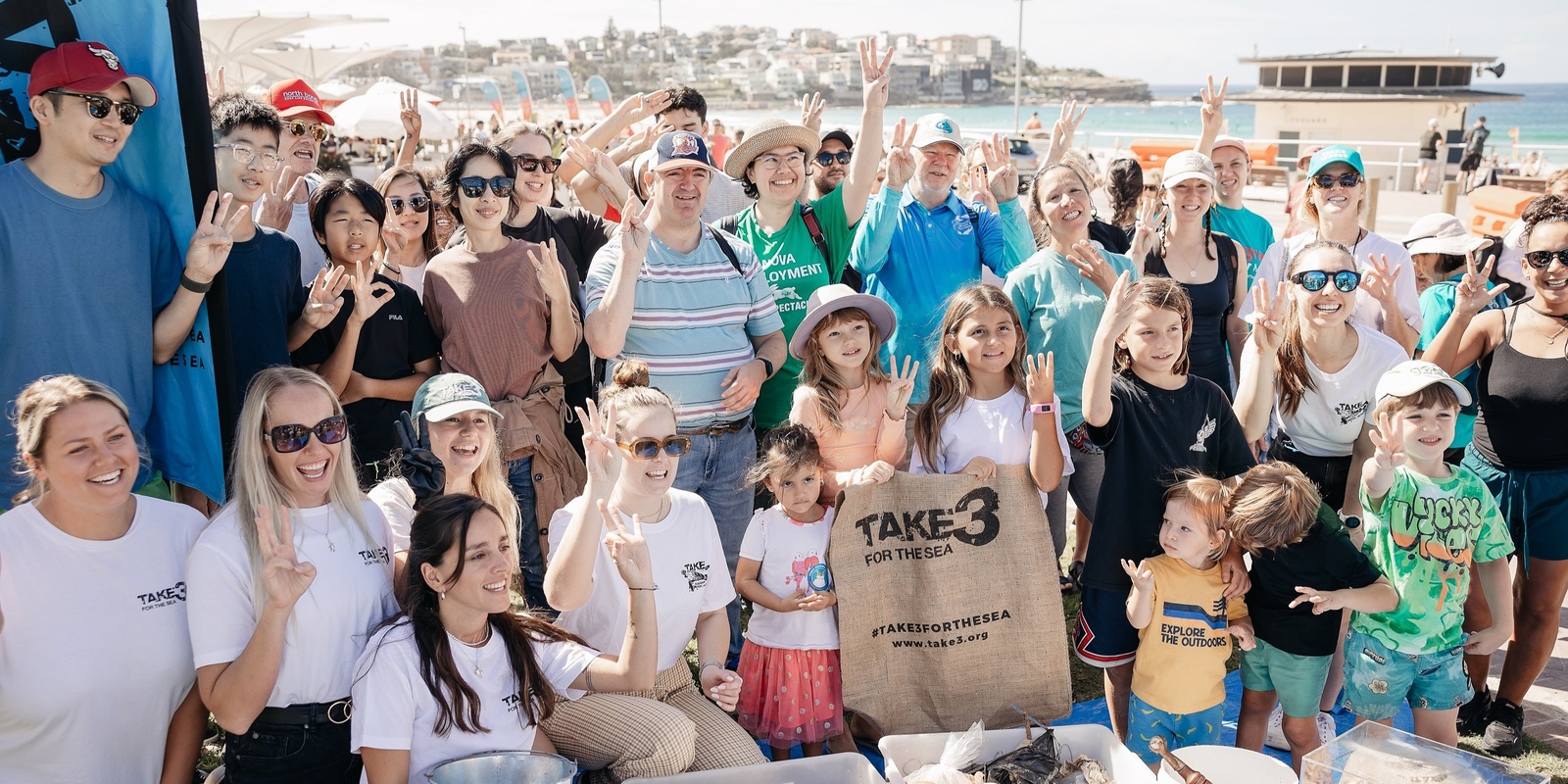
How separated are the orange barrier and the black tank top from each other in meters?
6.22

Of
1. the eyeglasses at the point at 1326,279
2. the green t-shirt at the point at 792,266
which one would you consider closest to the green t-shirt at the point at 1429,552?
the eyeglasses at the point at 1326,279

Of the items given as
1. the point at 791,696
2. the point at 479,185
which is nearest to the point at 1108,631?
the point at 791,696

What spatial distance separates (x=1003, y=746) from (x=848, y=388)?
1417 millimetres

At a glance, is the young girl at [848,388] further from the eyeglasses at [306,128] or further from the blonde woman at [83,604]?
the eyeglasses at [306,128]

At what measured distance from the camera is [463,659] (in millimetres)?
2857

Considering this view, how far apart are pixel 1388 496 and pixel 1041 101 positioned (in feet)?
473

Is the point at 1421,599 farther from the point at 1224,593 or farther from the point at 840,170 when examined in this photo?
→ the point at 840,170

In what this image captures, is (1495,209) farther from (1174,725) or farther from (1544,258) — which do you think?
(1174,725)

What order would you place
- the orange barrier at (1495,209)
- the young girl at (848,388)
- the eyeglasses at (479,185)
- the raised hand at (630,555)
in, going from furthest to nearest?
the orange barrier at (1495,209) < the eyeglasses at (479,185) < the young girl at (848,388) < the raised hand at (630,555)

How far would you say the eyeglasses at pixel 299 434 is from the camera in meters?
2.81

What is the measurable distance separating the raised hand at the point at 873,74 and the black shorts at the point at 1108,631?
7.39 feet

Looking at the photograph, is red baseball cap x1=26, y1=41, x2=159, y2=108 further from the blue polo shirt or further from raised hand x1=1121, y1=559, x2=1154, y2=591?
raised hand x1=1121, y1=559, x2=1154, y2=591

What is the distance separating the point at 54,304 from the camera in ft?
10.2

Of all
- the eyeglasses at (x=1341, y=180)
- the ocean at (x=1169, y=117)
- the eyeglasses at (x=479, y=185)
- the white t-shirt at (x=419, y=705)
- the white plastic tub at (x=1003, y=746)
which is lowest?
the white plastic tub at (x=1003, y=746)
